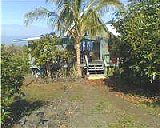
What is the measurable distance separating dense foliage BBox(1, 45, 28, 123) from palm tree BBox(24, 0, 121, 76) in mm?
13023

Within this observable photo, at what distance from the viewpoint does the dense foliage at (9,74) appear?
867 centimetres

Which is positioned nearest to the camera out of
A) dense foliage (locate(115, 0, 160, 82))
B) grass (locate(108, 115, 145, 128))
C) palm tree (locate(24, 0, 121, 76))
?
grass (locate(108, 115, 145, 128))

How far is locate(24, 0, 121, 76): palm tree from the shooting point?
2238cm

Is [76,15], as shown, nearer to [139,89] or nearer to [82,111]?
[139,89]

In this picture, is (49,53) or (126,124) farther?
(49,53)

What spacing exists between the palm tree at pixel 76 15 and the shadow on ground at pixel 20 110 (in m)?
8.92

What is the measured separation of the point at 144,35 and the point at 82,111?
368cm

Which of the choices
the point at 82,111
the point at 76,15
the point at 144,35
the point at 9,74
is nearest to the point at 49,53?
the point at 76,15

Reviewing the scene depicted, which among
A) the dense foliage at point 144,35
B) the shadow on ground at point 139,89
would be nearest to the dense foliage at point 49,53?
the shadow on ground at point 139,89

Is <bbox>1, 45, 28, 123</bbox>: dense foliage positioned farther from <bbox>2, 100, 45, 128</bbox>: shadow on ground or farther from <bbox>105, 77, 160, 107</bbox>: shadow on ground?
<bbox>105, 77, 160, 107</bbox>: shadow on ground

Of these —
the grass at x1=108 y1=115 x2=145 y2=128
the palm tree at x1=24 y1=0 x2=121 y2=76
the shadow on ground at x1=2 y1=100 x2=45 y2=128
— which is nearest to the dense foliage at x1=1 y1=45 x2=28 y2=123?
the shadow on ground at x1=2 y1=100 x2=45 y2=128

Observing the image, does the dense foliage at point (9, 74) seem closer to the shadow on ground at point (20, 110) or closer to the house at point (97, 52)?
the shadow on ground at point (20, 110)

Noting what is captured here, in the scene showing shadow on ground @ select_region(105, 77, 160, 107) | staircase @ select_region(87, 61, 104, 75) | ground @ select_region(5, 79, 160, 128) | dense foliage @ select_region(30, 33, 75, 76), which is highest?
dense foliage @ select_region(30, 33, 75, 76)

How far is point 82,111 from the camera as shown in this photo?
12375 millimetres
